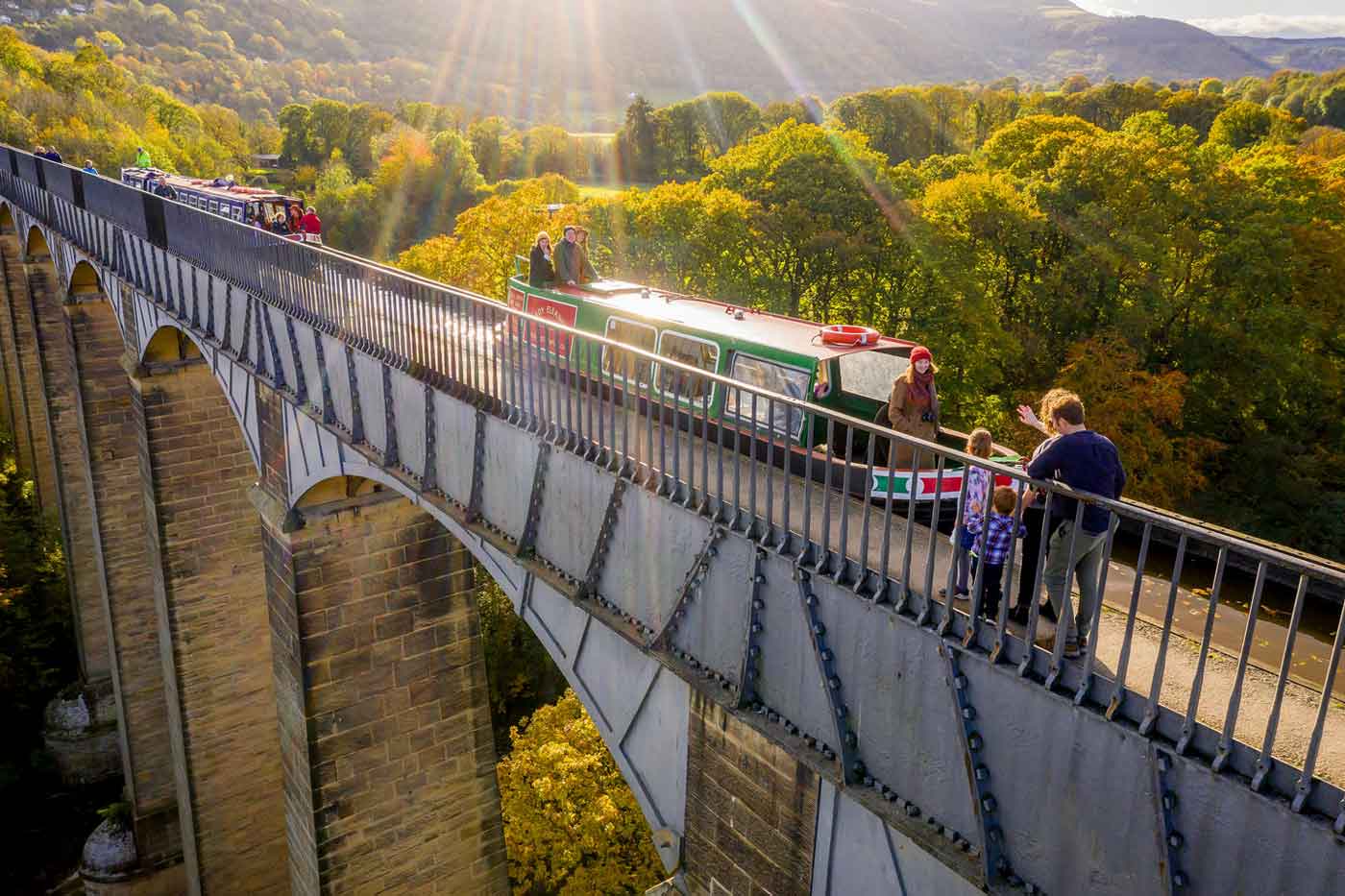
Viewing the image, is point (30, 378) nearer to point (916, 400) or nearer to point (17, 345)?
point (17, 345)

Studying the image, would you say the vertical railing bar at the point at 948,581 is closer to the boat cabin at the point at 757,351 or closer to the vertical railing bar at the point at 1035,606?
the vertical railing bar at the point at 1035,606

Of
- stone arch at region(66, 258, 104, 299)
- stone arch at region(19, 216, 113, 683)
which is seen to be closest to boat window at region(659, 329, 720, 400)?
stone arch at region(66, 258, 104, 299)

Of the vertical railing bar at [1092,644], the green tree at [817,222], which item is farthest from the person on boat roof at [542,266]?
the green tree at [817,222]

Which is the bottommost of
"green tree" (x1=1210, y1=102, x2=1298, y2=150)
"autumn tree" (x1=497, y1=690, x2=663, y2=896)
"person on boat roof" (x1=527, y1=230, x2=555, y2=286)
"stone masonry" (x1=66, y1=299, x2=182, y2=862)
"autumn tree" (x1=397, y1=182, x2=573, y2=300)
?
"autumn tree" (x1=497, y1=690, x2=663, y2=896)

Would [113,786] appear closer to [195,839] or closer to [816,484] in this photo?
[195,839]

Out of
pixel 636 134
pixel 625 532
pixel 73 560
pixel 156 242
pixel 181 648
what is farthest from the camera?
pixel 636 134

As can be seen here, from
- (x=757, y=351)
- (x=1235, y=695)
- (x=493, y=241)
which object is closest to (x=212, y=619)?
(x=757, y=351)

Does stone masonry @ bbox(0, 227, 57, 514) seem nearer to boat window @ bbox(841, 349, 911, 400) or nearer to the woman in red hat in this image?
boat window @ bbox(841, 349, 911, 400)

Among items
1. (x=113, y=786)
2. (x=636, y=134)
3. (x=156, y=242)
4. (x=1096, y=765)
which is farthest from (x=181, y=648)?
(x=636, y=134)
